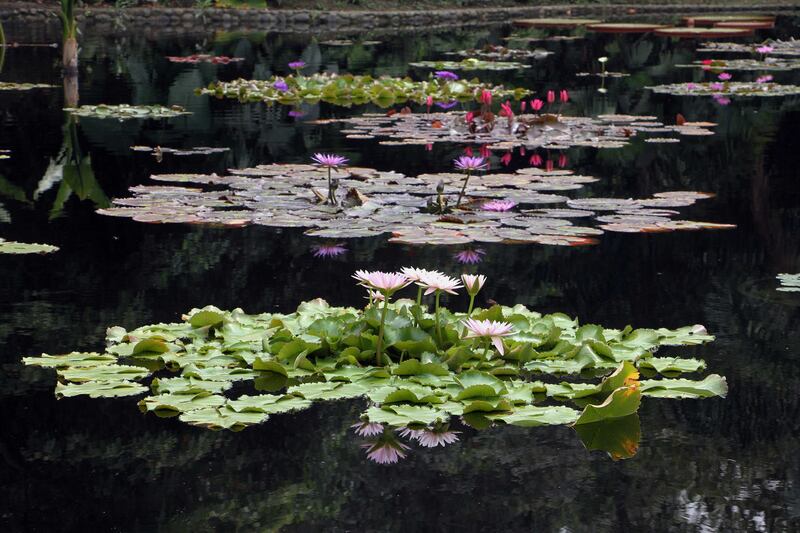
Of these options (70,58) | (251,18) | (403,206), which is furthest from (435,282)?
(251,18)

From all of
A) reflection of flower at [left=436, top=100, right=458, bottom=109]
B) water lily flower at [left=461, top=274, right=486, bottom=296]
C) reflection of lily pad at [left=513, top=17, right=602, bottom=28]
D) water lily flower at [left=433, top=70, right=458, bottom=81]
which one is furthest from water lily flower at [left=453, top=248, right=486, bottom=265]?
reflection of lily pad at [left=513, top=17, right=602, bottom=28]

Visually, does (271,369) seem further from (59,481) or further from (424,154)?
(424,154)

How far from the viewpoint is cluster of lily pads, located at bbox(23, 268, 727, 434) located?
3.60 meters

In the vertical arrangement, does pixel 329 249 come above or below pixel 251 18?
above

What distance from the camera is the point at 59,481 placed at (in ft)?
10.3

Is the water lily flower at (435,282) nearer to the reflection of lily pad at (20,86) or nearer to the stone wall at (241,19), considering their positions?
the reflection of lily pad at (20,86)

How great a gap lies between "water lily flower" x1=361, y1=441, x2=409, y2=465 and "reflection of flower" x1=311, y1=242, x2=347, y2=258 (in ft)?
7.77

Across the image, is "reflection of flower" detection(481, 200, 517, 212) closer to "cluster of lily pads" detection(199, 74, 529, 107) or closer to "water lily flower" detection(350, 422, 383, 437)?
"water lily flower" detection(350, 422, 383, 437)

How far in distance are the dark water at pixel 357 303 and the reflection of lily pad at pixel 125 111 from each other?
0.73 m

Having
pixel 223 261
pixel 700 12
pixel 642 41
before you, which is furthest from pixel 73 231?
pixel 700 12

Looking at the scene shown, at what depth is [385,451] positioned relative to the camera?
132 inches

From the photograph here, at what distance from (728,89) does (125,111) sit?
640 centimetres

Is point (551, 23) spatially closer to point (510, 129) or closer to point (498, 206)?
point (510, 129)

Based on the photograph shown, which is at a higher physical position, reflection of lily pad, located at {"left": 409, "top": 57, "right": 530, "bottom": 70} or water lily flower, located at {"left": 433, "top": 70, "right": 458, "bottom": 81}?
water lily flower, located at {"left": 433, "top": 70, "right": 458, "bottom": 81}
